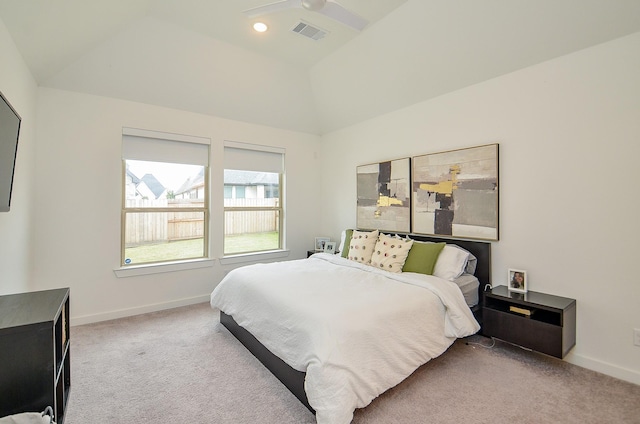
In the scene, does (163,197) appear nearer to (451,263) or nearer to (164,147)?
(164,147)

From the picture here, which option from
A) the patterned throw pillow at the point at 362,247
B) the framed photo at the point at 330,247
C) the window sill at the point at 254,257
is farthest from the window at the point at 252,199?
the patterned throw pillow at the point at 362,247

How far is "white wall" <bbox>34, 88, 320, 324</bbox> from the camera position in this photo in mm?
3109

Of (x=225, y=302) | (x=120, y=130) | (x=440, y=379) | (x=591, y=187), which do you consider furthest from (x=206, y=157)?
(x=591, y=187)

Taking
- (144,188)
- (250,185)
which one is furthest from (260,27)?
(144,188)

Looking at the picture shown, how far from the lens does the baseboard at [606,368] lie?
7.30ft

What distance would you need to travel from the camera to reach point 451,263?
9.70 feet

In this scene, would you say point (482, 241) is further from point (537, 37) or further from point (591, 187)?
point (537, 37)

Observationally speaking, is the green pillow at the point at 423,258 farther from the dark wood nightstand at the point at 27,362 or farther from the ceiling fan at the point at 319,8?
the dark wood nightstand at the point at 27,362

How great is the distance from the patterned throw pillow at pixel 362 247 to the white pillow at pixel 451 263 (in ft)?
2.55

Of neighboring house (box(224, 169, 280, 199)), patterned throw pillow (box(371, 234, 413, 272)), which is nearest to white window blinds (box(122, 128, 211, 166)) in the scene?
neighboring house (box(224, 169, 280, 199))

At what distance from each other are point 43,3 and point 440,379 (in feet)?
12.9

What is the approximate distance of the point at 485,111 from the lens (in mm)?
3086

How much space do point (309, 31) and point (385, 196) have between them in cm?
221

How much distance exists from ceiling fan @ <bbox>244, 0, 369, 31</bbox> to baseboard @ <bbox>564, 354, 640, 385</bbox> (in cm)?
331
